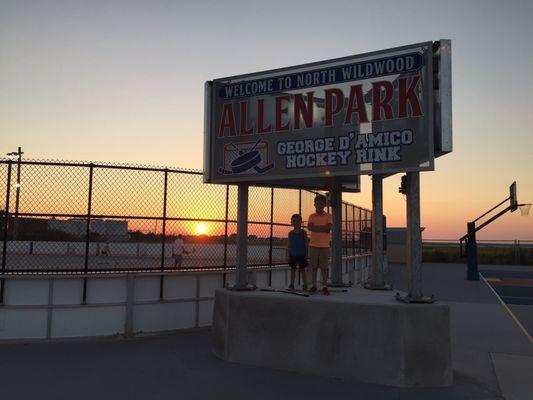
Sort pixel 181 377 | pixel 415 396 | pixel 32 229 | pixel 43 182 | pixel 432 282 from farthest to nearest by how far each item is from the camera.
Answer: pixel 432 282
pixel 32 229
pixel 43 182
pixel 181 377
pixel 415 396

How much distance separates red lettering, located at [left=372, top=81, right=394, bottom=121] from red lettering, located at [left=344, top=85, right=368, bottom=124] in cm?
16

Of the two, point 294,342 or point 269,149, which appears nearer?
point 294,342

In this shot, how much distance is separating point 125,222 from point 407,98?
5432 mm

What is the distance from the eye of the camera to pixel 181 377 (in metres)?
6.26

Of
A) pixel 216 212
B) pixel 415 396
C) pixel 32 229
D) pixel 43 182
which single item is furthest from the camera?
pixel 216 212

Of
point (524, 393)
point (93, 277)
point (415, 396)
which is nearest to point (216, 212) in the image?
point (93, 277)

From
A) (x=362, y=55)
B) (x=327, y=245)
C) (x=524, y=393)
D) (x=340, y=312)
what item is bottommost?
(x=524, y=393)

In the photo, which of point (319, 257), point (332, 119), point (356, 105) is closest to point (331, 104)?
point (332, 119)

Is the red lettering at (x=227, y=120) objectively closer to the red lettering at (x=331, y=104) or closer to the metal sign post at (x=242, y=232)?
the metal sign post at (x=242, y=232)

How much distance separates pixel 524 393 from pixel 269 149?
4.68 m

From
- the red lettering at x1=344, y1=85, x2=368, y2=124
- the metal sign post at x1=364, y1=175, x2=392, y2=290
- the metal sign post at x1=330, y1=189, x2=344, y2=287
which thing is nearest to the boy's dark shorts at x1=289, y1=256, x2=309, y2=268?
the metal sign post at x1=330, y1=189, x2=344, y2=287

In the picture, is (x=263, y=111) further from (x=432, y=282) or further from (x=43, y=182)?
(x=432, y=282)

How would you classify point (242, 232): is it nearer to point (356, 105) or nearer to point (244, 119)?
point (244, 119)

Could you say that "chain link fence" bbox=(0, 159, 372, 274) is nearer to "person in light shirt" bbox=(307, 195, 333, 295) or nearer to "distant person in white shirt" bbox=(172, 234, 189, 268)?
"distant person in white shirt" bbox=(172, 234, 189, 268)
